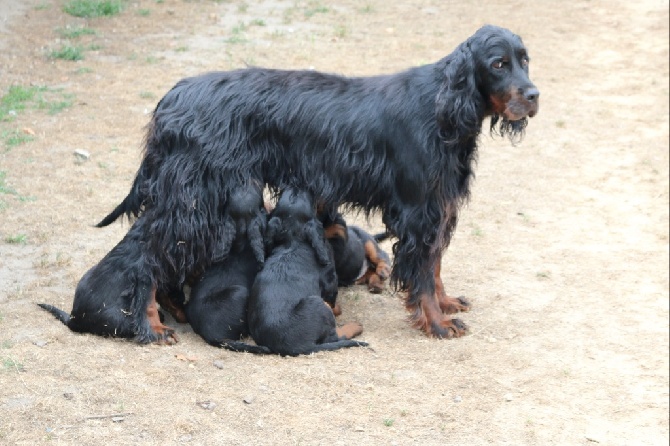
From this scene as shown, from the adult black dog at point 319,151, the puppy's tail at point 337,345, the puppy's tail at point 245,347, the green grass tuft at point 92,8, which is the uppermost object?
the adult black dog at point 319,151

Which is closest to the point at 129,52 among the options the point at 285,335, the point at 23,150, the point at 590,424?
the point at 23,150

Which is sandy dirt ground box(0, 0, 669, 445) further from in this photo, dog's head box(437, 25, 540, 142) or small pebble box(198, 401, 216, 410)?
dog's head box(437, 25, 540, 142)

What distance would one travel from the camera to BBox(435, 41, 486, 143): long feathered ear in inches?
233

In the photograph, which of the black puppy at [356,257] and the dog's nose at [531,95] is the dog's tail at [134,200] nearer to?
the black puppy at [356,257]

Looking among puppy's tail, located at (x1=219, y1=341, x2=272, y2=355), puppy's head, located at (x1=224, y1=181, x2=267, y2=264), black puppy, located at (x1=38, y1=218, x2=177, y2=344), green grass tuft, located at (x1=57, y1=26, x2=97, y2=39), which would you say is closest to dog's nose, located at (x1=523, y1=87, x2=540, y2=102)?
puppy's head, located at (x1=224, y1=181, x2=267, y2=264)

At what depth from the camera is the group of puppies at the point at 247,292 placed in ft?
19.5

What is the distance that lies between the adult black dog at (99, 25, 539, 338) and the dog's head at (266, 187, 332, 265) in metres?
0.08

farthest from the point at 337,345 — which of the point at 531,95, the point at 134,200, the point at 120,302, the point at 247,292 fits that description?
the point at 531,95

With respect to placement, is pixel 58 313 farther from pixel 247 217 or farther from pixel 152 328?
pixel 247 217

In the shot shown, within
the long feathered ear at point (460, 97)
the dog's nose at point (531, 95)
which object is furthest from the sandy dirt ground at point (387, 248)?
the dog's nose at point (531, 95)

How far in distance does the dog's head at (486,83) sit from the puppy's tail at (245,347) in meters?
1.81

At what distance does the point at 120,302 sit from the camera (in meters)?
6.07

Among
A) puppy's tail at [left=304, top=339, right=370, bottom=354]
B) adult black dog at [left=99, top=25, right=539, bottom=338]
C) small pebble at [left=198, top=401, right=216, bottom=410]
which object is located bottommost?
small pebble at [left=198, top=401, right=216, bottom=410]

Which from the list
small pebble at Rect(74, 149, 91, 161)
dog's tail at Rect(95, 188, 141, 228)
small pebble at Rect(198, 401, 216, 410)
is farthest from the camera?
small pebble at Rect(74, 149, 91, 161)
